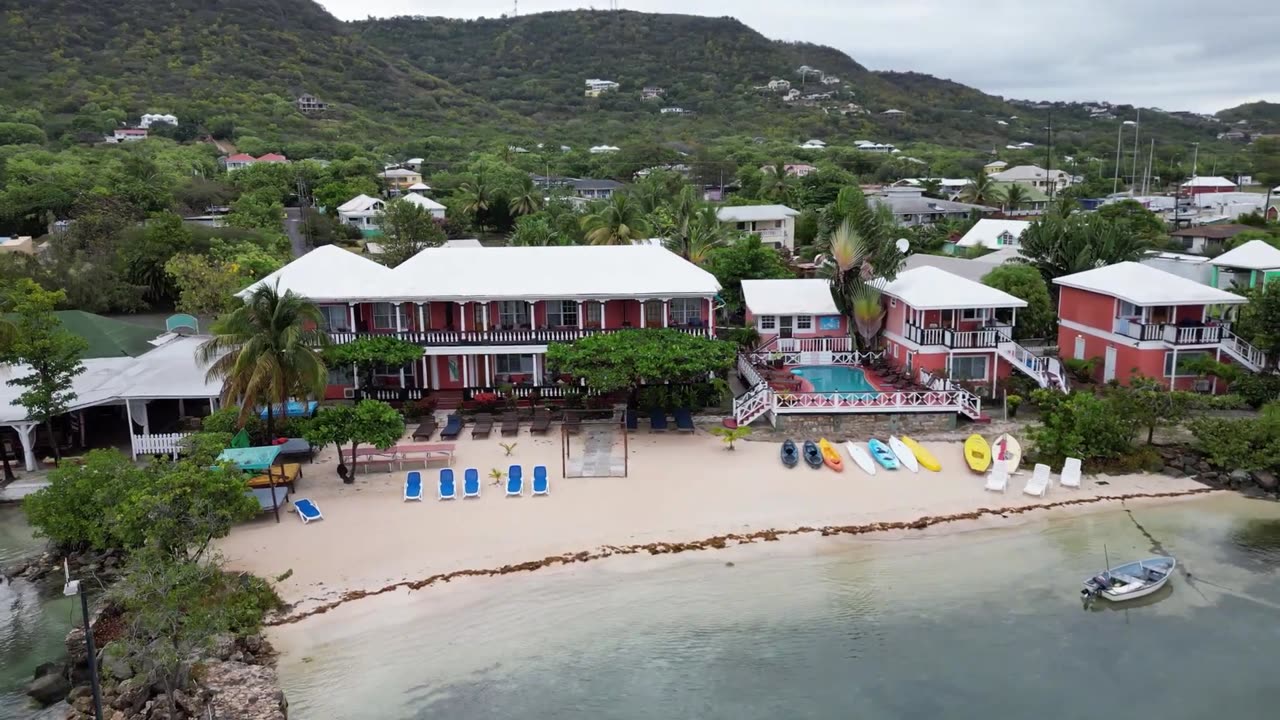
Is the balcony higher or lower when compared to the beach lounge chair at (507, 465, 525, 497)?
higher

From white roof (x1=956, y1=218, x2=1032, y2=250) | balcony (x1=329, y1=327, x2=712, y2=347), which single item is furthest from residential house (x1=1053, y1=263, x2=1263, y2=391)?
white roof (x1=956, y1=218, x2=1032, y2=250)

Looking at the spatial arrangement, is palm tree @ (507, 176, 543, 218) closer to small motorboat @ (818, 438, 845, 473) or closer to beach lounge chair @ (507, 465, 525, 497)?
small motorboat @ (818, 438, 845, 473)

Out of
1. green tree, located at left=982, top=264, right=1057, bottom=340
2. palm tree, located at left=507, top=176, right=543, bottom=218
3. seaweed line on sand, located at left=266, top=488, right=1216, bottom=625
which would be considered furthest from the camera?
palm tree, located at left=507, top=176, right=543, bottom=218

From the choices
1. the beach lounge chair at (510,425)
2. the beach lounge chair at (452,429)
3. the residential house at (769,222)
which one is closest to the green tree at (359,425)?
the beach lounge chair at (452,429)

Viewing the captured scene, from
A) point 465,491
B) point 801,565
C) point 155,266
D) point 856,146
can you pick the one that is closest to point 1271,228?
point 801,565

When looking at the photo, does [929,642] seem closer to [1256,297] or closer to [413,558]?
[413,558]

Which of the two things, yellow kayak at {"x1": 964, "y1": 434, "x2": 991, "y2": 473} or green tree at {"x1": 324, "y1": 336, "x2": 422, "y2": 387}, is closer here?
yellow kayak at {"x1": 964, "y1": 434, "x2": 991, "y2": 473}
